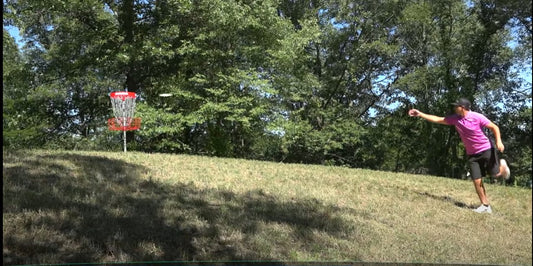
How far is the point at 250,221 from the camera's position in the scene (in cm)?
352

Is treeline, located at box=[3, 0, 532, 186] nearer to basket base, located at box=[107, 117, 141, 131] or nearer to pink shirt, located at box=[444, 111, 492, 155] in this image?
basket base, located at box=[107, 117, 141, 131]

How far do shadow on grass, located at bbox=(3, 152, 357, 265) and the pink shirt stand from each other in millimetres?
1128

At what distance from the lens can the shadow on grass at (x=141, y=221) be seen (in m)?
2.74

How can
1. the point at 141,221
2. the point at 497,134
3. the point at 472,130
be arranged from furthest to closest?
the point at 141,221 → the point at 472,130 → the point at 497,134

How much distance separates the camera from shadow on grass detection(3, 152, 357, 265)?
9.00 ft

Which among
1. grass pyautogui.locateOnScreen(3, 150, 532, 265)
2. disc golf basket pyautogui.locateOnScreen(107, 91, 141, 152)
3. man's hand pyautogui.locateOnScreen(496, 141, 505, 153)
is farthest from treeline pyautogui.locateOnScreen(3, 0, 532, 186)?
man's hand pyautogui.locateOnScreen(496, 141, 505, 153)

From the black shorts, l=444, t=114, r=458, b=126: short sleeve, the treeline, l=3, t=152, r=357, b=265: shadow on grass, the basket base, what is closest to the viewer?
the black shorts

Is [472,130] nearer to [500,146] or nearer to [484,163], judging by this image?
[484,163]

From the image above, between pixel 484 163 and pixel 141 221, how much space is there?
2.46 m

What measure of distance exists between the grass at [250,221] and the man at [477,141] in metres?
0.13

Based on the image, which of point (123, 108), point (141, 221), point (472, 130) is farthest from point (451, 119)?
point (123, 108)

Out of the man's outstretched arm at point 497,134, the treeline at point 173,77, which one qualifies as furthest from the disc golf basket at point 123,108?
the man's outstretched arm at point 497,134

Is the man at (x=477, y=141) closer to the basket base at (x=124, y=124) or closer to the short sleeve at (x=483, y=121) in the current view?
the short sleeve at (x=483, y=121)

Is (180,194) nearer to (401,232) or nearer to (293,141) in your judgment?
(401,232)
